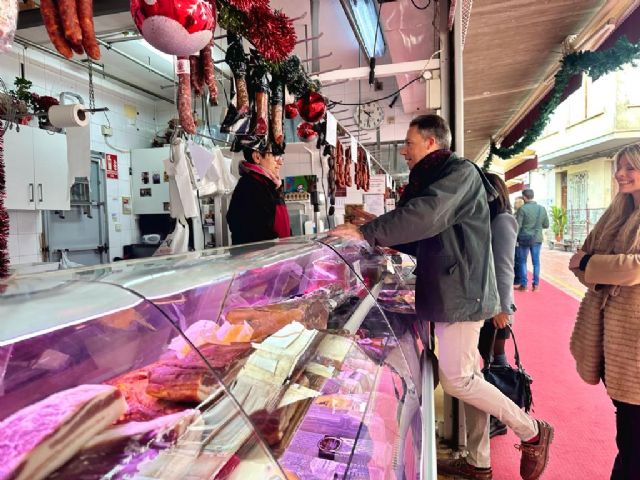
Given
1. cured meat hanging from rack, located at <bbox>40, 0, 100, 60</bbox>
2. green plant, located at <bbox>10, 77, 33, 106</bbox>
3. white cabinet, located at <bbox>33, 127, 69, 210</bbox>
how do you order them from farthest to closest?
white cabinet, located at <bbox>33, 127, 69, 210</bbox> < green plant, located at <bbox>10, 77, 33, 106</bbox> < cured meat hanging from rack, located at <bbox>40, 0, 100, 60</bbox>

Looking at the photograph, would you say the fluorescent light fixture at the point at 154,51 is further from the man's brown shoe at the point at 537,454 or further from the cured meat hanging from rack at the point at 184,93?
the man's brown shoe at the point at 537,454

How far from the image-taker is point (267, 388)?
1.06 metres

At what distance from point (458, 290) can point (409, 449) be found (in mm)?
831

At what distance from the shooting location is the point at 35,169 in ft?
16.3

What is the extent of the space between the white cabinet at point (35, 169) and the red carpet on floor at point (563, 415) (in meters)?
5.18

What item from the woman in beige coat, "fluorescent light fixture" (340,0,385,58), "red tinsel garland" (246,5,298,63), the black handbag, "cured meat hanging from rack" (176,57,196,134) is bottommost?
the black handbag

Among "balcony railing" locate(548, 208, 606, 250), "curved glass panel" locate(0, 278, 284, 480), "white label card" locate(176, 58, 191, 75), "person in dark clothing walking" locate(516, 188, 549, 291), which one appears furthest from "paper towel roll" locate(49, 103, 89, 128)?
"balcony railing" locate(548, 208, 606, 250)

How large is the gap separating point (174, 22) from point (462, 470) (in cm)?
251

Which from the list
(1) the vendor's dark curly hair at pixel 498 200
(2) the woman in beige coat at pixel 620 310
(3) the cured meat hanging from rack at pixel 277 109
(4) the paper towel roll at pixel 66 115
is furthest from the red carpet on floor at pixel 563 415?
(4) the paper towel roll at pixel 66 115

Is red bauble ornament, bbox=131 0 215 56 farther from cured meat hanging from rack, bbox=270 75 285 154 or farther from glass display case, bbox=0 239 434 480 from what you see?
cured meat hanging from rack, bbox=270 75 285 154

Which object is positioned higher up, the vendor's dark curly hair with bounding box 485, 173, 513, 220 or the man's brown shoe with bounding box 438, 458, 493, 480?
the vendor's dark curly hair with bounding box 485, 173, 513, 220

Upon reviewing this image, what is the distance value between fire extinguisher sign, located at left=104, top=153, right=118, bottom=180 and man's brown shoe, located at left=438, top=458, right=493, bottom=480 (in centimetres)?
652

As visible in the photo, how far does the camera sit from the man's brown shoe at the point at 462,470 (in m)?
2.31

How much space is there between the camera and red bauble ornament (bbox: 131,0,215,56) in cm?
137
